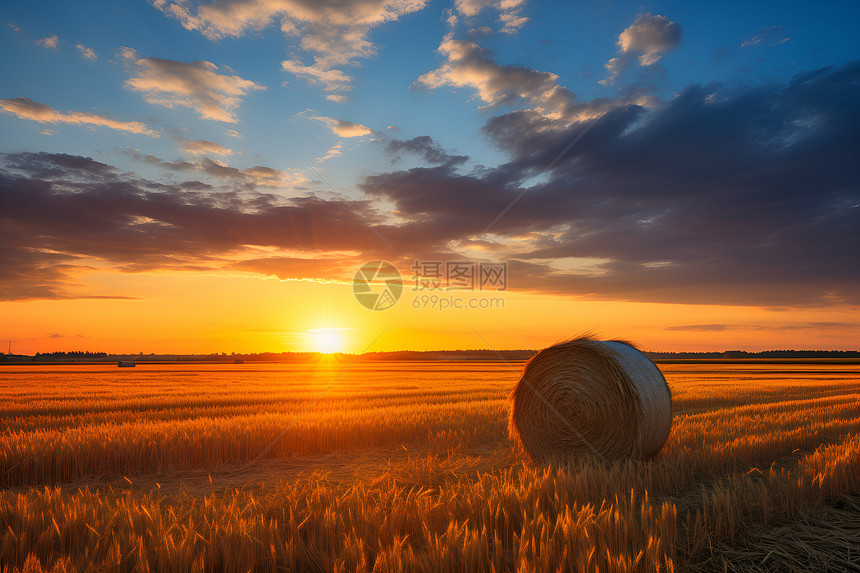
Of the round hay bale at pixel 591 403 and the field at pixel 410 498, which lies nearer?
the field at pixel 410 498

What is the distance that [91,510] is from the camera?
4.61m

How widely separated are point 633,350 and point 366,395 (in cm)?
1190

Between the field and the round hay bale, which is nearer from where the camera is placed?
the field

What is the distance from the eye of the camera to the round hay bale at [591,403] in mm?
8375

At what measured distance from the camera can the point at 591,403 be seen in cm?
884

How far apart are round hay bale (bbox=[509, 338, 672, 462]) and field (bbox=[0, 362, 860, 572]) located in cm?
53

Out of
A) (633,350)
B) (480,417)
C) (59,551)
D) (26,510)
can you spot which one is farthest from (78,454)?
(633,350)

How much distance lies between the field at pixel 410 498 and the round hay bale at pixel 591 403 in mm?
526

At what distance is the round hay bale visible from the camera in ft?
27.5

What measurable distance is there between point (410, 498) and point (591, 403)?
189 inches

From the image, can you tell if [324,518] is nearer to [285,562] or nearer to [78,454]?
[285,562]

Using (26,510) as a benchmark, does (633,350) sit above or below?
above

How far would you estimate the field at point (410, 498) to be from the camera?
3.64 m

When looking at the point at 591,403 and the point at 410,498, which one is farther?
the point at 591,403
